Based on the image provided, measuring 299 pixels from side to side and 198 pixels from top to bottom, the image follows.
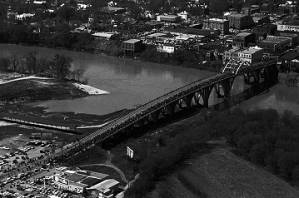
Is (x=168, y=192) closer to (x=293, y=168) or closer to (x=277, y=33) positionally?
(x=293, y=168)

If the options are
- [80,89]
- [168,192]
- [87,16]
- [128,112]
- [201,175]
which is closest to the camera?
[168,192]

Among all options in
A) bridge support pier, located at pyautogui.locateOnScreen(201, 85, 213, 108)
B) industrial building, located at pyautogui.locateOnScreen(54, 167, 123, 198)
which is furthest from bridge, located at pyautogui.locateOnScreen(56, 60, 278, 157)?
industrial building, located at pyautogui.locateOnScreen(54, 167, 123, 198)

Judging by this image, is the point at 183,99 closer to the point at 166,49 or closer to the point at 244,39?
the point at 166,49

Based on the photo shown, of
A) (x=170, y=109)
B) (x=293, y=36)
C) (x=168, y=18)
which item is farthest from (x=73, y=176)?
(x=168, y=18)

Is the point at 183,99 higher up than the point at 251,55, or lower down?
lower down

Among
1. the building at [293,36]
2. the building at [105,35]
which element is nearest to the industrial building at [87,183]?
the building at [105,35]

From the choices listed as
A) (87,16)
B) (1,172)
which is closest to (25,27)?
(87,16)
